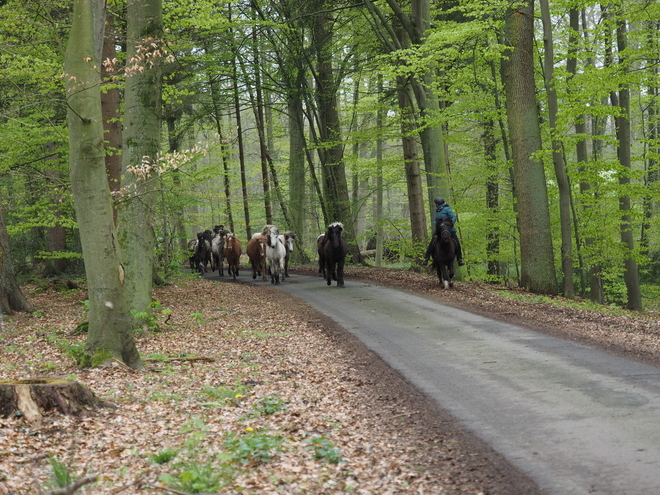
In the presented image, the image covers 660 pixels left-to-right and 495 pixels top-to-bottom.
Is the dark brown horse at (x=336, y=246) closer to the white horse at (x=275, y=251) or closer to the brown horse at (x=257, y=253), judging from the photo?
the white horse at (x=275, y=251)

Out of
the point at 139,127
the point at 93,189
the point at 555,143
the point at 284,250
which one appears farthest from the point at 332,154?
the point at 93,189

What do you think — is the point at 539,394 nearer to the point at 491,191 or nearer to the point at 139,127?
the point at 139,127

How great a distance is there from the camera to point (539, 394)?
6922 mm

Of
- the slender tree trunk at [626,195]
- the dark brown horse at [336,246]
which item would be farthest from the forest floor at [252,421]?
the slender tree trunk at [626,195]

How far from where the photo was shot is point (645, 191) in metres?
18.7

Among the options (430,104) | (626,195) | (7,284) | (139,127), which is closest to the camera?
(139,127)

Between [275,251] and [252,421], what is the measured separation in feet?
53.8

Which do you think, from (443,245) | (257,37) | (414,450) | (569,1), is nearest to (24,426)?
(414,450)

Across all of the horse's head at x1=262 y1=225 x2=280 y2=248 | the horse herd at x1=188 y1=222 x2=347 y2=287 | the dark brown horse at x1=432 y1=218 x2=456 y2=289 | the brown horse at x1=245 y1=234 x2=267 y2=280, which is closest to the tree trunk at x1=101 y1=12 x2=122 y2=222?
the horse herd at x1=188 y1=222 x2=347 y2=287

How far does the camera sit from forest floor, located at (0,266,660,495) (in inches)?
183

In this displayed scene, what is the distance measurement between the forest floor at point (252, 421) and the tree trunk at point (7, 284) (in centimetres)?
108

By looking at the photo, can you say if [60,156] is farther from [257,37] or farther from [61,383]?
[61,383]

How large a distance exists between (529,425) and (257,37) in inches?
921

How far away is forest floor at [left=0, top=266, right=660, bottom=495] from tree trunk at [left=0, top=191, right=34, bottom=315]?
3.54ft
